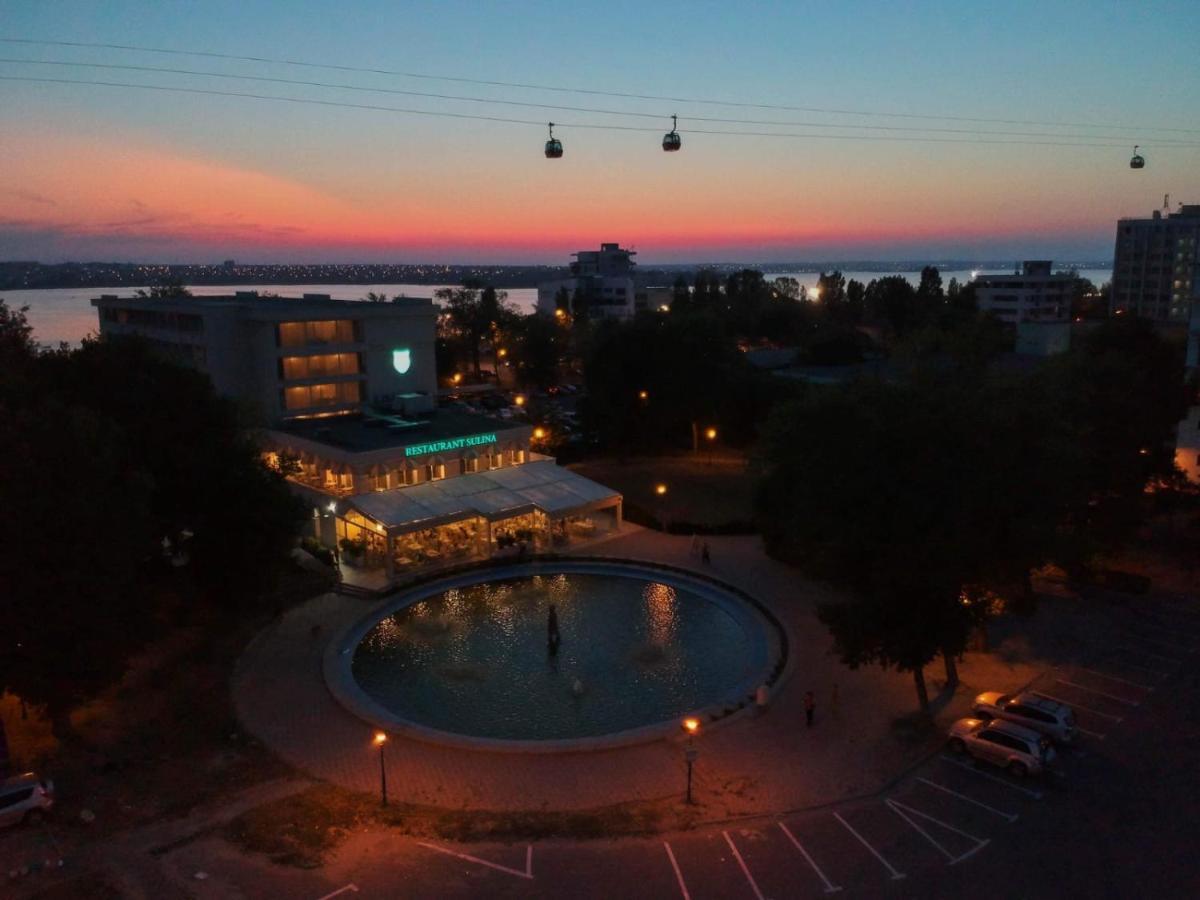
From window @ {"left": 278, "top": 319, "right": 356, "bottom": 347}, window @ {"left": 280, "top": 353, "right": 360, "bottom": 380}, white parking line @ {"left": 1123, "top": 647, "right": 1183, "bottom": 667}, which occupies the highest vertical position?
window @ {"left": 278, "top": 319, "right": 356, "bottom": 347}

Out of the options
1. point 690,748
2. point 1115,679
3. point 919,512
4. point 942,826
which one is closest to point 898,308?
point 1115,679

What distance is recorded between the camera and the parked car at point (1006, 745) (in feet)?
48.8

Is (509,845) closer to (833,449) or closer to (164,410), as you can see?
(833,449)

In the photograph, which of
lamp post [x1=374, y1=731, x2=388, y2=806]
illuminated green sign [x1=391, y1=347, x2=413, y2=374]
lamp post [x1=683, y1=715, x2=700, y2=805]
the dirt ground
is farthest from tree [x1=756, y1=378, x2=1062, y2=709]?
illuminated green sign [x1=391, y1=347, x2=413, y2=374]

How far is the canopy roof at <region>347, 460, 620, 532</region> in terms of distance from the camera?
1077 inches

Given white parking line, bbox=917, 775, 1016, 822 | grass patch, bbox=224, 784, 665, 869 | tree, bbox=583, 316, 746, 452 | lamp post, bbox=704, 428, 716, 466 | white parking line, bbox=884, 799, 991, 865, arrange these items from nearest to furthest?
1. white parking line, bbox=884, 799, 991, 865
2. grass patch, bbox=224, 784, 665, 869
3. white parking line, bbox=917, 775, 1016, 822
4. tree, bbox=583, 316, 746, 452
5. lamp post, bbox=704, 428, 716, 466

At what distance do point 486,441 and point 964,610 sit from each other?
63.8 feet

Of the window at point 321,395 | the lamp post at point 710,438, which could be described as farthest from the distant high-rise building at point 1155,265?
the window at point 321,395

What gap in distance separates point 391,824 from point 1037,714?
12.1 metres

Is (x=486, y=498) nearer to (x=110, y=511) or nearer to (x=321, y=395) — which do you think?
(x=321, y=395)

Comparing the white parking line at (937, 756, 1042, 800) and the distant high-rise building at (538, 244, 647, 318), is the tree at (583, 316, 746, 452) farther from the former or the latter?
the distant high-rise building at (538, 244, 647, 318)

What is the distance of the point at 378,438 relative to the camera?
31.0m

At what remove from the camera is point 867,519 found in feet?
51.3

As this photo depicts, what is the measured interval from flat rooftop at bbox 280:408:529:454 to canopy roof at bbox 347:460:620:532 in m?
1.66
